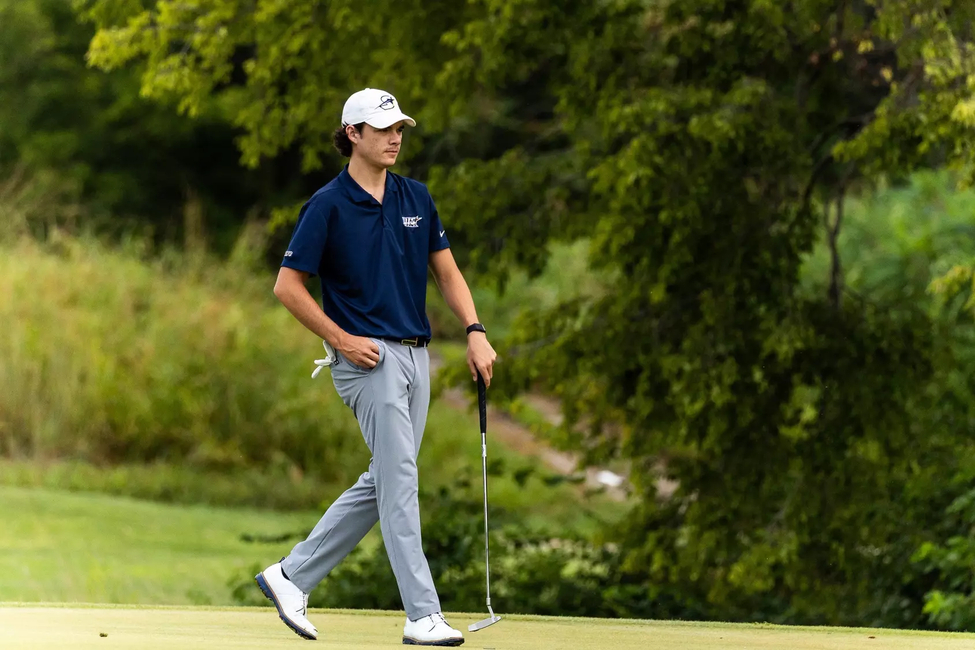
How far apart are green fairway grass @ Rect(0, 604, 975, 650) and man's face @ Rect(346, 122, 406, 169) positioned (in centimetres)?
171

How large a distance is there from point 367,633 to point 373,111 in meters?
1.94

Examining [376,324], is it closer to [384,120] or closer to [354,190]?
[354,190]

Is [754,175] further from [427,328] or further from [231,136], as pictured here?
[231,136]

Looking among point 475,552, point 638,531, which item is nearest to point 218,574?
point 475,552

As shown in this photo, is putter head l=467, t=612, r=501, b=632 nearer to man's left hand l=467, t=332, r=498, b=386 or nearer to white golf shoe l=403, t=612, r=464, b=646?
white golf shoe l=403, t=612, r=464, b=646

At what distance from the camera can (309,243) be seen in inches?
206

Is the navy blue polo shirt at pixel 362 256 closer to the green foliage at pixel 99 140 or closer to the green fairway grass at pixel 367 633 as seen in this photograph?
the green fairway grass at pixel 367 633

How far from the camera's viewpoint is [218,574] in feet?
46.0

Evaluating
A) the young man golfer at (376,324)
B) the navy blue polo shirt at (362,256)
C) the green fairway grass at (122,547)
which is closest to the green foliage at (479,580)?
the green fairway grass at (122,547)

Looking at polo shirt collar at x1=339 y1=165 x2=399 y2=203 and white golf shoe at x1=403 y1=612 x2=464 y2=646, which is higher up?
polo shirt collar at x1=339 y1=165 x2=399 y2=203

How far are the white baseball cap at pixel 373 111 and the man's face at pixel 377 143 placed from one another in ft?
0.10

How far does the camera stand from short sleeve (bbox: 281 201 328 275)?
17.2ft

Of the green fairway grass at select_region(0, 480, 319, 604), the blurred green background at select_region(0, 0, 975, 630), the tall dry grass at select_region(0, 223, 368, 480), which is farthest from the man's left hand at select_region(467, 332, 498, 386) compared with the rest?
the tall dry grass at select_region(0, 223, 368, 480)

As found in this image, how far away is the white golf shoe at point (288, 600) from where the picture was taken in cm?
529
